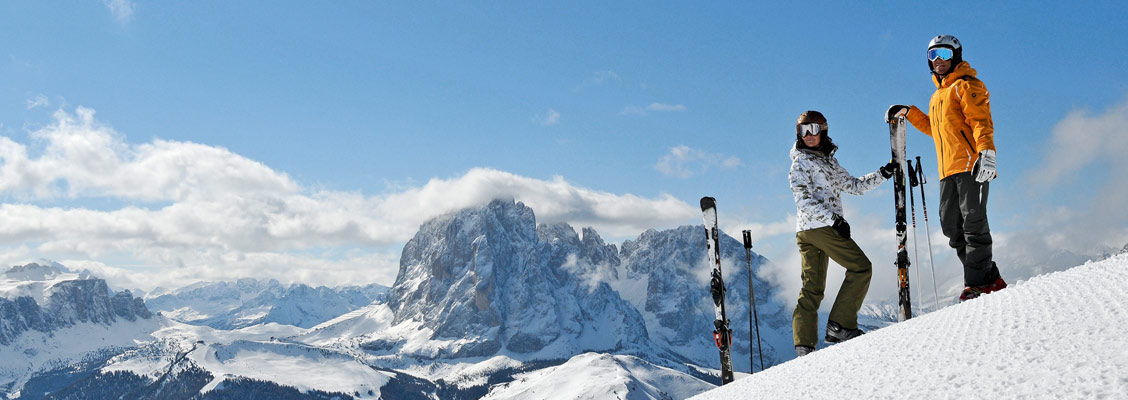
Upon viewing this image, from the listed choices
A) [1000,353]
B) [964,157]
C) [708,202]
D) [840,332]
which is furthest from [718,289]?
[1000,353]

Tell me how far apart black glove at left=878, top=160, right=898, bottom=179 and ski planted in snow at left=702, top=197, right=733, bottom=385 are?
221cm

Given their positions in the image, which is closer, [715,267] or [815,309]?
[815,309]

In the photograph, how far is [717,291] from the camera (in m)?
9.21

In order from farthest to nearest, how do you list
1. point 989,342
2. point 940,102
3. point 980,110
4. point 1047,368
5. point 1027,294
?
1. point 940,102
2. point 980,110
3. point 1027,294
4. point 989,342
5. point 1047,368

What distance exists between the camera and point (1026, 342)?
354cm

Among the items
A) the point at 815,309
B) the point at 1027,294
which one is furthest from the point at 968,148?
the point at 1027,294

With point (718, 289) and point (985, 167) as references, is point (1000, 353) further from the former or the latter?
point (718, 289)

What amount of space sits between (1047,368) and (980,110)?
511cm

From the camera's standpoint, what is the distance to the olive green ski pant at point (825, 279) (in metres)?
7.37

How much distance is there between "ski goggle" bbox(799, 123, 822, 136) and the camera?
7742 mm

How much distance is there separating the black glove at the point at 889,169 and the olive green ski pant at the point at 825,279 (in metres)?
1.29

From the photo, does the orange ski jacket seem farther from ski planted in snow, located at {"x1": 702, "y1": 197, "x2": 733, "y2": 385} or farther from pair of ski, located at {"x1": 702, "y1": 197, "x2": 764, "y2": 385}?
ski planted in snow, located at {"x1": 702, "y1": 197, "x2": 733, "y2": 385}

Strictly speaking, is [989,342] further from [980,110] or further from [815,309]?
[980,110]

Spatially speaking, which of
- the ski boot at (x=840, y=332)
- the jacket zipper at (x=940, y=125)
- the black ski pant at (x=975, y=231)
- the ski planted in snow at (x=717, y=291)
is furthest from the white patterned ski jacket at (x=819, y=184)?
the ski planted in snow at (x=717, y=291)
